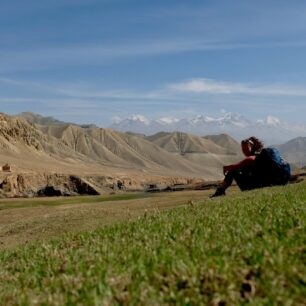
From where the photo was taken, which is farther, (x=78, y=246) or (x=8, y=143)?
(x=8, y=143)

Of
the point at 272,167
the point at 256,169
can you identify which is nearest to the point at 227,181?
the point at 256,169

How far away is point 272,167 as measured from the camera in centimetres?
2498

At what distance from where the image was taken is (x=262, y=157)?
79.8ft

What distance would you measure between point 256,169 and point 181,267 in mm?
17606

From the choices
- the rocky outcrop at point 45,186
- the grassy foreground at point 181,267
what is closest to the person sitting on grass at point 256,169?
the grassy foreground at point 181,267

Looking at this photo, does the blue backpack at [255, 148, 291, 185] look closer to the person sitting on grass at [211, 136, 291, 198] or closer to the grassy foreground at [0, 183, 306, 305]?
the person sitting on grass at [211, 136, 291, 198]

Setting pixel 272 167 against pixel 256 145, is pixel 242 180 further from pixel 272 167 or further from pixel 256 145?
pixel 256 145

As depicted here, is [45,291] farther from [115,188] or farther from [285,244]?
[115,188]

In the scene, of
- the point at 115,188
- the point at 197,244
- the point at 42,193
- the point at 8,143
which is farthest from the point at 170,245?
the point at 8,143

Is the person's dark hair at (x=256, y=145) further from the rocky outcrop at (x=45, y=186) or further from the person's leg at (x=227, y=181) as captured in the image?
the rocky outcrop at (x=45, y=186)

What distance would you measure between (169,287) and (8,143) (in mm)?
194592

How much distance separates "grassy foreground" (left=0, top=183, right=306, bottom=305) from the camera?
7.03 meters

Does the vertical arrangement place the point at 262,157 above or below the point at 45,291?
above

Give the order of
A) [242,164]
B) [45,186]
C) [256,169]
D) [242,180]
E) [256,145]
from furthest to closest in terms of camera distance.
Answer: [45,186] < [242,180] < [256,169] < [256,145] < [242,164]
